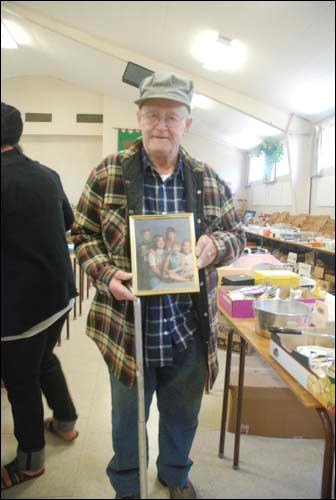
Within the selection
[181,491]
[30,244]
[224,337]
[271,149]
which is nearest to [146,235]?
[30,244]

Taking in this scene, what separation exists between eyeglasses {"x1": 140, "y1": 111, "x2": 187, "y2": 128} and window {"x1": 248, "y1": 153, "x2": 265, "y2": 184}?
0.54 ft

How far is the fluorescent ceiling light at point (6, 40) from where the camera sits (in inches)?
20.7

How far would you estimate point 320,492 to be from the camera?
2.07 ft

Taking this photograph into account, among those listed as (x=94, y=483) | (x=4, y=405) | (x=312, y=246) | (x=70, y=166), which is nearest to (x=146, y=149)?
(x=70, y=166)

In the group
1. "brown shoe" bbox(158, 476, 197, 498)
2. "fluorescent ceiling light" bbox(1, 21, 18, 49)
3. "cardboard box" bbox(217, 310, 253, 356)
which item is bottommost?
"cardboard box" bbox(217, 310, 253, 356)

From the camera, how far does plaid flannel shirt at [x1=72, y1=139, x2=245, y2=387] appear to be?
672 millimetres

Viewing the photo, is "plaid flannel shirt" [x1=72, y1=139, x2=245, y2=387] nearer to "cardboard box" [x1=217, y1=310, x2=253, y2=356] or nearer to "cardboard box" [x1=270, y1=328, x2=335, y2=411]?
"cardboard box" [x1=270, y1=328, x2=335, y2=411]

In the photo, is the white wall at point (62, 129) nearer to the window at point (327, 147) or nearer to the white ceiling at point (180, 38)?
the white ceiling at point (180, 38)

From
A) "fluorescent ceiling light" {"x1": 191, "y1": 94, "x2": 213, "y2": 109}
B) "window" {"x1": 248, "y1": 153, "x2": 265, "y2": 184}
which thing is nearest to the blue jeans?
"window" {"x1": 248, "y1": 153, "x2": 265, "y2": 184}

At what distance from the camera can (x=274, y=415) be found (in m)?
1.01

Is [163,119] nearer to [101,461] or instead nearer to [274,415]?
[101,461]

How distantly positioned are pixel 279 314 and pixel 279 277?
26 cm

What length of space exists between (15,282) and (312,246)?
56 cm

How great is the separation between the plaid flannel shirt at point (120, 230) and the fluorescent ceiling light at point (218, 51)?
0.18 meters
